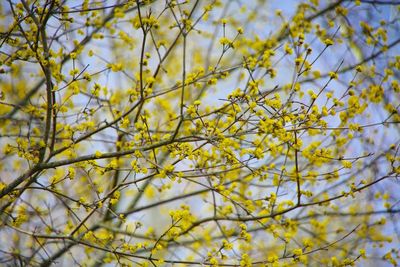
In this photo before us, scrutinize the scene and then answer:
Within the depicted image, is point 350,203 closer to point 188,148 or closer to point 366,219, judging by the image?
point 366,219

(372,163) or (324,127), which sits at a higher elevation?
(372,163)

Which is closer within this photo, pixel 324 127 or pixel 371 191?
pixel 324 127

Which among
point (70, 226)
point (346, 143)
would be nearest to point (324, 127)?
point (346, 143)

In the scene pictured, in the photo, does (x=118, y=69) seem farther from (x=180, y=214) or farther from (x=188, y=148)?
(x=180, y=214)

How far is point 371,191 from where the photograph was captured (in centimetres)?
527

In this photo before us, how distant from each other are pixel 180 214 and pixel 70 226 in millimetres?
1748

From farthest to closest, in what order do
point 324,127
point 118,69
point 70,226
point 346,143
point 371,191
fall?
1. point 371,191
2. point 346,143
3. point 70,226
4. point 118,69
5. point 324,127

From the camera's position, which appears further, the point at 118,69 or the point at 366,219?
the point at 366,219

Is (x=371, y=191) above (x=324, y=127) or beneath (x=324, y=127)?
above

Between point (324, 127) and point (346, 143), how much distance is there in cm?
184

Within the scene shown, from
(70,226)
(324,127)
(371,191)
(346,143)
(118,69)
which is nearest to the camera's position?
(324,127)

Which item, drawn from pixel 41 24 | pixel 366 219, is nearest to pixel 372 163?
pixel 366 219

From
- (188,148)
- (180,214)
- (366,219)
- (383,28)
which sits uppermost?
(383,28)

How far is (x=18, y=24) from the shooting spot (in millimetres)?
3205
